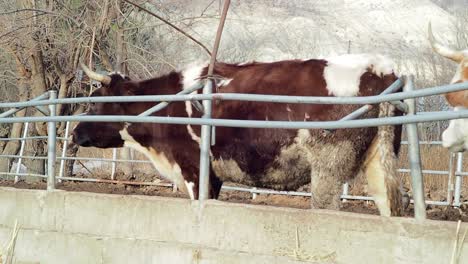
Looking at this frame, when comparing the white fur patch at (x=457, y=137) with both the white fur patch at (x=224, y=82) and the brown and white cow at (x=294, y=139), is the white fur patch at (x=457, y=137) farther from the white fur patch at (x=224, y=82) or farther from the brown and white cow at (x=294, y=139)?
the white fur patch at (x=224, y=82)

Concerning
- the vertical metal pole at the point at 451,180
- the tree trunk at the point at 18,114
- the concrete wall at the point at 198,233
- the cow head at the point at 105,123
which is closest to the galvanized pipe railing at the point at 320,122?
the concrete wall at the point at 198,233

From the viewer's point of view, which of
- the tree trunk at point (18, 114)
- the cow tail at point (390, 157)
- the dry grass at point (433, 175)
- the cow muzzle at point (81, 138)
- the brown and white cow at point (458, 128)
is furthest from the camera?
the tree trunk at point (18, 114)

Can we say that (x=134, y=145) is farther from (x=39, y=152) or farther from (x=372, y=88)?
(x=39, y=152)

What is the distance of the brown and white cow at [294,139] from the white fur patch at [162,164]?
1 cm

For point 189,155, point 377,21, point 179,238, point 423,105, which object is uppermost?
point 377,21

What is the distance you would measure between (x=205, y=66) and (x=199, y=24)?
8.79 m

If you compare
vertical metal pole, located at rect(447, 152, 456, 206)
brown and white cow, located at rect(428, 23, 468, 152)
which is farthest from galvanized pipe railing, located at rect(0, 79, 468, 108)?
vertical metal pole, located at rect(447, 152, 456, 206)

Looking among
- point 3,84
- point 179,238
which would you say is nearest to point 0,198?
point 179,238

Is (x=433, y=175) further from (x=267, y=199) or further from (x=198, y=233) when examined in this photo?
(x=198, y=233)

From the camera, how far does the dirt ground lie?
1064 centimetres

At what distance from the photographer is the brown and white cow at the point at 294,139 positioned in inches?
324

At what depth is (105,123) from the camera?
11.1m

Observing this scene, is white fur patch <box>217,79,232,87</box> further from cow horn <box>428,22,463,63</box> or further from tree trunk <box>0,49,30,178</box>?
tree trunk <box>0,49,30,178</box>

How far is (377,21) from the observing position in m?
59.3
